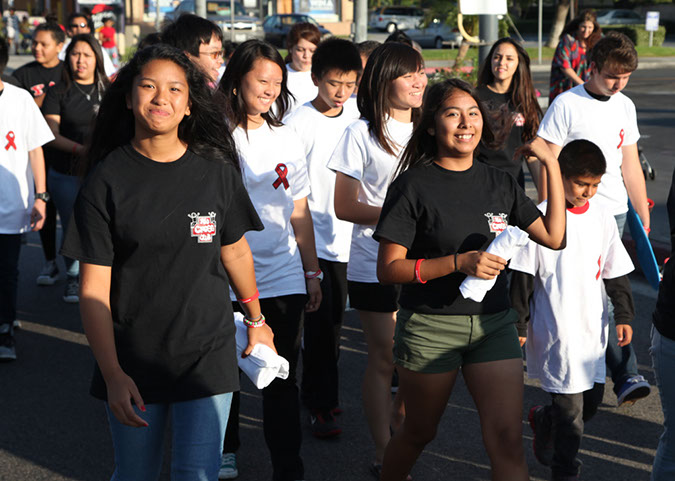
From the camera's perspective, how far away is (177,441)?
3062mm

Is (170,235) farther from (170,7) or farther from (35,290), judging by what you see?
(170,7)

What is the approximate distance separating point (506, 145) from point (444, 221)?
2650 mm

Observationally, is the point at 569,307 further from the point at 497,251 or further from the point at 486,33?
the point at 486,33

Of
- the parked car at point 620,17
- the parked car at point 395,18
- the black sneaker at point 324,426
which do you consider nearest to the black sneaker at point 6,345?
the black sneaker at point 324,426

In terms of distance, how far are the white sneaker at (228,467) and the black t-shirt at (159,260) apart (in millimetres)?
1515

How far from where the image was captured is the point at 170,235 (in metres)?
2.97

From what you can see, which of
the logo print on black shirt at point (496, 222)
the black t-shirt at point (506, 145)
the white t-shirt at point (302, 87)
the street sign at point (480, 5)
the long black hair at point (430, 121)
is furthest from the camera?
the street sign at point (480, 5)

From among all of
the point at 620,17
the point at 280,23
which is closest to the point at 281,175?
the point at 280,23

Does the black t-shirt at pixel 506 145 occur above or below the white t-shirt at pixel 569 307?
above

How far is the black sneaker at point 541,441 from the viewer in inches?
176

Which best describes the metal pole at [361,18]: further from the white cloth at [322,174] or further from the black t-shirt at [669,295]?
the black t-shirt at [669,295]

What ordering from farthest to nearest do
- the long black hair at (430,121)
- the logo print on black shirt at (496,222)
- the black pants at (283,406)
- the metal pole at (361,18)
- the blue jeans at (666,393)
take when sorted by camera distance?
the metal pole at (361,18), the black pants at (283,406), the long black hair at (430,121), the logo print on black shirt at (496,222), the blue jeans at (666,393)

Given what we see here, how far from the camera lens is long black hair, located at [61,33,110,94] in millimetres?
7211

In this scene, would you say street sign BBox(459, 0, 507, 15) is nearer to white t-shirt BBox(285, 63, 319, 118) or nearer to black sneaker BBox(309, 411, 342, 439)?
white t-shirt BBox(285, 63, 319, 118)
